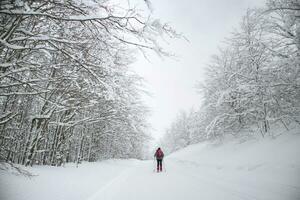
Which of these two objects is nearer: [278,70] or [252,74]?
[278,70]

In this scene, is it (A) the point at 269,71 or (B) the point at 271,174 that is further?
(A) the point at 269,71

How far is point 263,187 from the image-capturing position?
630 cm

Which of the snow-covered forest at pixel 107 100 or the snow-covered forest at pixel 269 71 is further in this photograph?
the snow-covered forest at pixel 269 71

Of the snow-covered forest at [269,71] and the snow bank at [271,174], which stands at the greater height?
the snow-covered forest at [269,71]

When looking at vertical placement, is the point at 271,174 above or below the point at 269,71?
below

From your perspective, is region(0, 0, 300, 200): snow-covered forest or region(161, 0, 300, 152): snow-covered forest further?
region(161, 0, 300, 152): snow-covered forest

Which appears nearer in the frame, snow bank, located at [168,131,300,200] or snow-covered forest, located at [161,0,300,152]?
snow bank, located at [168,131,300,200]

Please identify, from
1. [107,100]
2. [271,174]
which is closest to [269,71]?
[271,174]

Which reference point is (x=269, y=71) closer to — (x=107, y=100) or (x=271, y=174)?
(x=271, y=174)

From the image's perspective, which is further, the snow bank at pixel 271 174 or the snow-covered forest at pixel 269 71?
the snow-covered forest at pixel 269 71

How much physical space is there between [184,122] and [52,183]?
179 feet

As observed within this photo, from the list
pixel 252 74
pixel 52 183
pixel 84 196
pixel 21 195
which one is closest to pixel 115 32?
pixel 21 195

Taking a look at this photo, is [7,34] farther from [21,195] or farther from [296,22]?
[296,22]

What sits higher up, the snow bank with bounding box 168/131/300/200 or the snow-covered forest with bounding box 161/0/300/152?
the snow-covered forest with bounding box 161/0/300/152
